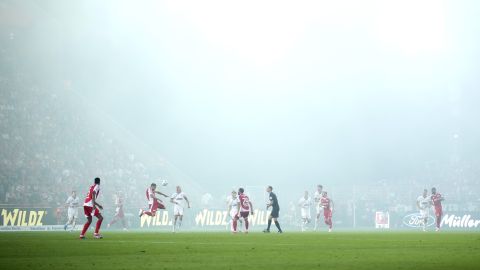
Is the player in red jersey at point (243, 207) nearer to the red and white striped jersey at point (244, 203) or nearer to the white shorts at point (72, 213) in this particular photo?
the red and white striped jersey at point (244, 203)

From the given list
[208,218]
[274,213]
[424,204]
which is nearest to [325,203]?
[424,204]

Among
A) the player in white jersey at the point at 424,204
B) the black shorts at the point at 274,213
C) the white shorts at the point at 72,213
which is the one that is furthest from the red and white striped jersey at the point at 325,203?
the white shorts at the point at 72,213

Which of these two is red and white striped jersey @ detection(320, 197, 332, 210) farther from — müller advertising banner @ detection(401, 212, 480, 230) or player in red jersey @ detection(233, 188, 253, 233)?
müller advertising banner @ detection(401, 212, 480, 230)

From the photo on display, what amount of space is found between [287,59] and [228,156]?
10.6m

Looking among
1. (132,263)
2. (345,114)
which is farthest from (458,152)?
(132,263)

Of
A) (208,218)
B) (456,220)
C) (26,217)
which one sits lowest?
(26,217)

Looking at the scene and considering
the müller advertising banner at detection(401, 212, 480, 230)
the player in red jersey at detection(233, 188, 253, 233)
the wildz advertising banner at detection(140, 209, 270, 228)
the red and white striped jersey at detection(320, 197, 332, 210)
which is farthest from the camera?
the wildz advertising banner at detection(140, 209, 270, 228)

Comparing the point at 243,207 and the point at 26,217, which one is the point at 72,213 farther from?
the point at 243,207

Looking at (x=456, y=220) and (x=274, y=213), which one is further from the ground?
(x=456, y=220)

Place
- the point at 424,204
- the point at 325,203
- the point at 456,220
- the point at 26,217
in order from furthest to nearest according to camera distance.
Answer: the point at 456,220
the point at 26,217
the point at 424,204
the point at 325,203

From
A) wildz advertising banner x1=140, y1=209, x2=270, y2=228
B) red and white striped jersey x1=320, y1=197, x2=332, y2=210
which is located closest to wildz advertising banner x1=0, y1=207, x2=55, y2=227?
wildz advertising banner x1=140, y1=209, x2=270, y2=228

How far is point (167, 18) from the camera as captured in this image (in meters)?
70.0

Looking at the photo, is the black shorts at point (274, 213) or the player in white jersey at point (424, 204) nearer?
the black shorts at point (274, 213)

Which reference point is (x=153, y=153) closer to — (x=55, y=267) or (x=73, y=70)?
(x=73, y=70)
